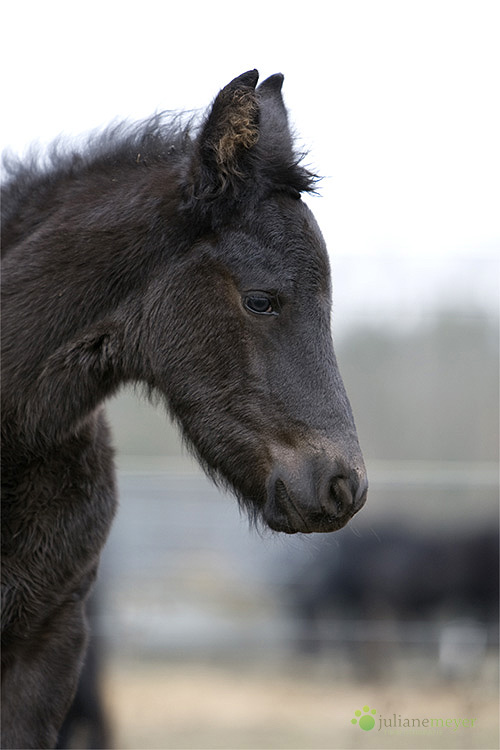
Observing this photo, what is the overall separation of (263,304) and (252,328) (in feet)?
0.27

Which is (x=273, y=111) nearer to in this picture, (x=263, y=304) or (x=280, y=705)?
(x=263, y=304)

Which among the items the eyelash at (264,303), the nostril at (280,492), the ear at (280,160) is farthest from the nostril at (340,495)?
the ear at (280,160)

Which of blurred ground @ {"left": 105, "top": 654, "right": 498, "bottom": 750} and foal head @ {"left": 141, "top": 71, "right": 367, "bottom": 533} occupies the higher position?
foal head @ {"left": 141, "top": 71, "right": 367, "bottom": 533}

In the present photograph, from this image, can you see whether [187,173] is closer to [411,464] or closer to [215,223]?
[215,223]

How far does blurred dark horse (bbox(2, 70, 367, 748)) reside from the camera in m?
2.74

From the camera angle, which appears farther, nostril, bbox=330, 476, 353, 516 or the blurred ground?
the blurred ground

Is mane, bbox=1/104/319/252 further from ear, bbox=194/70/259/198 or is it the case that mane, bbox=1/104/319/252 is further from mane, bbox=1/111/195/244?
ear, bbox=194/70/259/198

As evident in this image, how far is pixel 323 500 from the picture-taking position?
2609mm

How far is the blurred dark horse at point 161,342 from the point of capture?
2.74 metres

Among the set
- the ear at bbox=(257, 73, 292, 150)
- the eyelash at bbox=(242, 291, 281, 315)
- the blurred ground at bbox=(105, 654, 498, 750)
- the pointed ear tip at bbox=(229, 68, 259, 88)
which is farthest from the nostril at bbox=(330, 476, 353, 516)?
the blurred ground at bbox=(105, 654, 498, 750)

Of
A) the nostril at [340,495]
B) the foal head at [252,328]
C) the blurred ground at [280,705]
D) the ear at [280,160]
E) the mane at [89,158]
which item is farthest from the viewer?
the blurred ground at [280,705]

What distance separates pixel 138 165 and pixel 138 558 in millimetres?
5761

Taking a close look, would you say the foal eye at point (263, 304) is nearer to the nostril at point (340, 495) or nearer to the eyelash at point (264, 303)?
the eyelash at point (264, 303)

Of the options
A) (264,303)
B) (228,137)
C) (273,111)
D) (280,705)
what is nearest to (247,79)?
(228,137)
